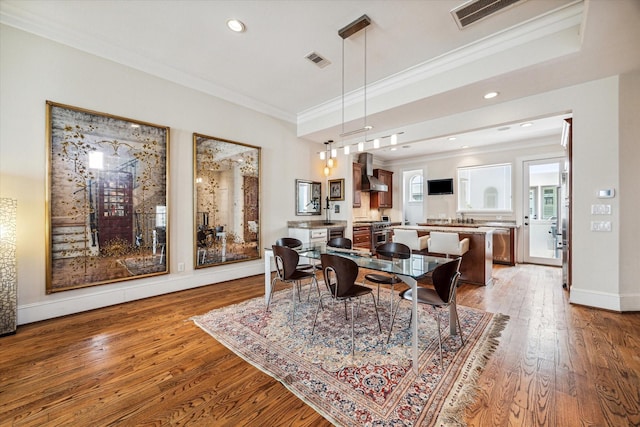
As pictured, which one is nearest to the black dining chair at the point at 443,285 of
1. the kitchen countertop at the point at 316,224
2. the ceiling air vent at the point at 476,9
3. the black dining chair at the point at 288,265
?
the black dining chair at the point at 288,265

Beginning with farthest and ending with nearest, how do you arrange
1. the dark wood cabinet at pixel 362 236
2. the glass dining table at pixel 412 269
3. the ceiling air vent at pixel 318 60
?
the dark wood cabinet at pixel 362 236, the ceiling air vent at pixel 318 60, the glass dining table at pixel 412 269

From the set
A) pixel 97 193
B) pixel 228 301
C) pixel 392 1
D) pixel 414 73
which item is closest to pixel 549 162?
pixel 414 73

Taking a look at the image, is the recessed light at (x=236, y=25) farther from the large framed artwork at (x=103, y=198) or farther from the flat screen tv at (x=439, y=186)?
the flat screen tv at (x=439, y=186)

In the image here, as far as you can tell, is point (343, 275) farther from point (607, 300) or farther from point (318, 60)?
point (607, 300)

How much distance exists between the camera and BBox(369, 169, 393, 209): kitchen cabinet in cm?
750

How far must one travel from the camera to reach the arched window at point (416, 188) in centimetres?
782

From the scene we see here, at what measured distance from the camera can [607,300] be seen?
2951 mm

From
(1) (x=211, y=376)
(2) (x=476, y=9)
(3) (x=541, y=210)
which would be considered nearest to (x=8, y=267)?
(1) (x=211, y=376)

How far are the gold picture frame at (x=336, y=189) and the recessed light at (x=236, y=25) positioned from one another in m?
3.52

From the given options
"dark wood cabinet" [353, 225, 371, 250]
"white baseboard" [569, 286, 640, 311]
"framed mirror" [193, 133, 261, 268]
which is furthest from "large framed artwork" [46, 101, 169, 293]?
"white baseboard" [569, 286, 640, 311]

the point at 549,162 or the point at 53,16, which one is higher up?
the point at 53,16

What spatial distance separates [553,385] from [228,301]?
3.20 meters

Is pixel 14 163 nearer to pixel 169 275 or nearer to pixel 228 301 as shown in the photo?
pixel 169 275

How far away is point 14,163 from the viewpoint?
101 inches
